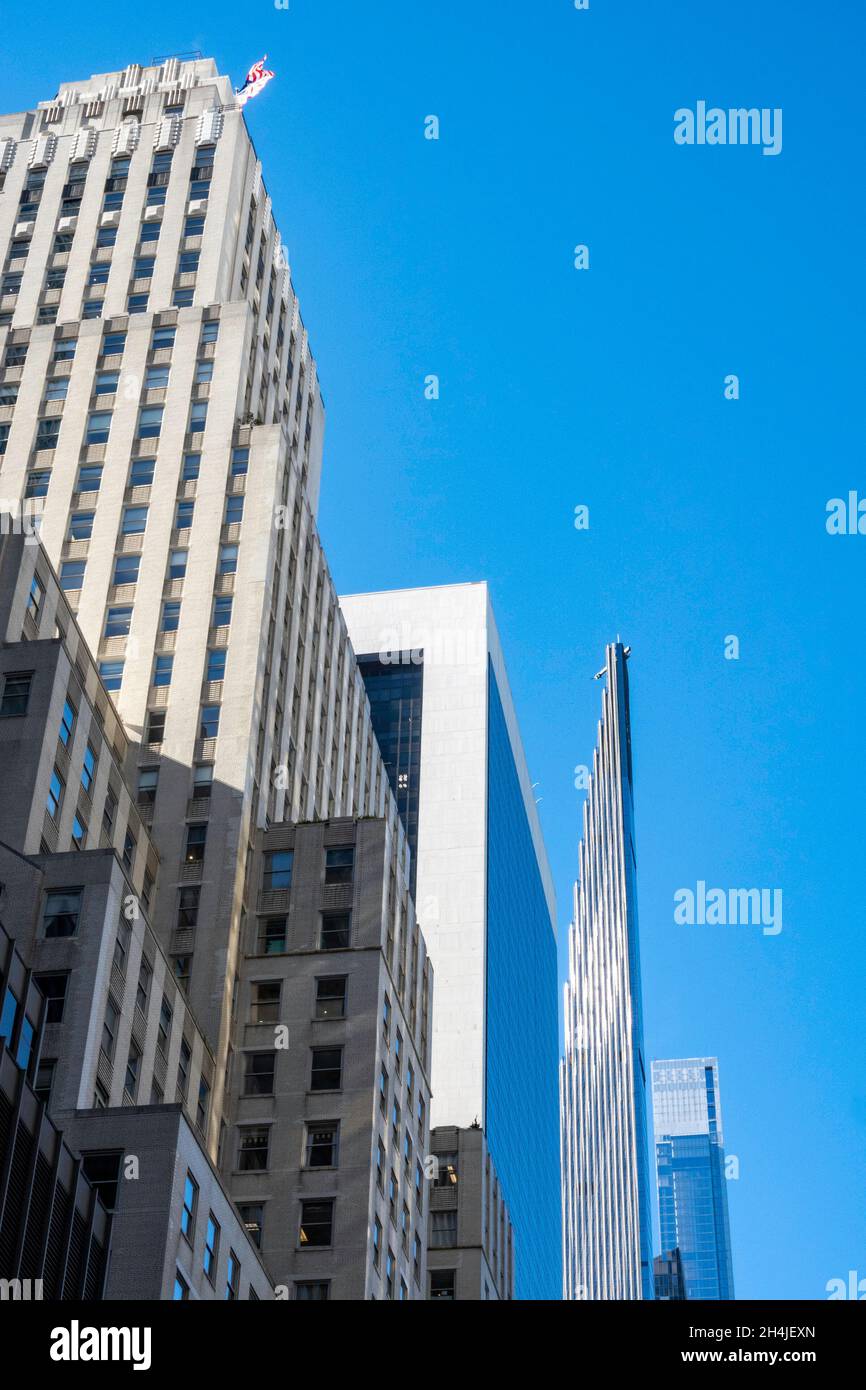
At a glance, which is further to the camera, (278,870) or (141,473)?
(141,473)

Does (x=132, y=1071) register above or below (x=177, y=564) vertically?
below

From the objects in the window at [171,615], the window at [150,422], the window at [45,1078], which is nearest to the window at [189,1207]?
the window at [45,1078]

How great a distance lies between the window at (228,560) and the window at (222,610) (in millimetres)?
1845

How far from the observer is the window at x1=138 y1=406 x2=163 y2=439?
356ft

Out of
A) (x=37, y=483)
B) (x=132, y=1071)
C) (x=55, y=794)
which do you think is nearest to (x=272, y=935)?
(x=55, y=794)

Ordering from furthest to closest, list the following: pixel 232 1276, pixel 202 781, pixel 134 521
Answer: pixel 134 521
pixel 202 781
pixel 232 1276

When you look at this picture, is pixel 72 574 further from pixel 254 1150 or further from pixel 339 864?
pixel 254 1150

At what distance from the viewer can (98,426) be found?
109375 mm

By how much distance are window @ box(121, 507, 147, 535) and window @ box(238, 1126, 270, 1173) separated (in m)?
37.2

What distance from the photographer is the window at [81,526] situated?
104000 mm

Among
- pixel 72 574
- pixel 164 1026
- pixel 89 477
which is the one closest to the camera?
pixel 164 1026

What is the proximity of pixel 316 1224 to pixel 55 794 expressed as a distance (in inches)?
868

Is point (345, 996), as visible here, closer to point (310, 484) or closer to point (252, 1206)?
point (252, 1206)

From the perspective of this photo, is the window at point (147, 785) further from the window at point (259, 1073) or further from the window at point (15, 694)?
the window at point (15, 694)
